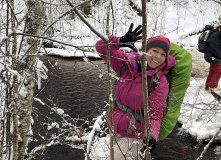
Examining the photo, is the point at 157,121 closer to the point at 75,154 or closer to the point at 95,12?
the point at 75,154

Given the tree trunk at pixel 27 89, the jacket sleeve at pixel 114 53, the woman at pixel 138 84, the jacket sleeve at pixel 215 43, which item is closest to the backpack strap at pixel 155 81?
the woman at pixel 138 84

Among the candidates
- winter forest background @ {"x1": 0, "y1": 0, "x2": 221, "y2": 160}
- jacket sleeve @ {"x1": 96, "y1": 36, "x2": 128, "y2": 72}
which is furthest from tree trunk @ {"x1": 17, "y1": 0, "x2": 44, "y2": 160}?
jacket sleeve @ {"x1": 96, "y1": 36, "x2": 128, "y2": 72}

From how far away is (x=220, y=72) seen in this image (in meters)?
5.59

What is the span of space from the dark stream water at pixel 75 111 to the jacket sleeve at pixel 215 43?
6.35 feet

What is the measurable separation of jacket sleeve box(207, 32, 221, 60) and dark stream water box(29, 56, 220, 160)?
193cm

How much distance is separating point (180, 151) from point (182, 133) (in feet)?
2.07

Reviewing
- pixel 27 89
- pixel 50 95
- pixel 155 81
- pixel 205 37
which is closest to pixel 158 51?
pixel 155 81

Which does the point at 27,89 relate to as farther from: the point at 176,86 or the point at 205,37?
the point at 205,37

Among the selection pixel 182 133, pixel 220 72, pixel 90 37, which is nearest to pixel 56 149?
pixel 182 133

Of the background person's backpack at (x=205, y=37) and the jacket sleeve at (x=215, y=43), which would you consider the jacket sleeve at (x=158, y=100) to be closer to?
the jacket sleeve at (x=215, y=43)

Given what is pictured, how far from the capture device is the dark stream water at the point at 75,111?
432 centimetres

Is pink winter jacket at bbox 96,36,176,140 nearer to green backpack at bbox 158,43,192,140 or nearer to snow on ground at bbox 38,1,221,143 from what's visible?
green backpack at bbox 158,43,192,140

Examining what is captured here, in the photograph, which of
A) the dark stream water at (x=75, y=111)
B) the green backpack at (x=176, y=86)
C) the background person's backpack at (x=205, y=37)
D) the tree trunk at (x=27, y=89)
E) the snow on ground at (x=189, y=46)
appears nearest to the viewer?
the tree trunk at (x=27, y=89)

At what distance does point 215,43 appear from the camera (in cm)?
496
